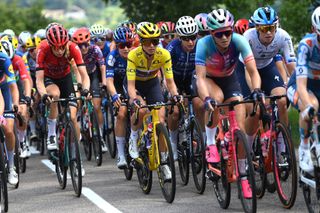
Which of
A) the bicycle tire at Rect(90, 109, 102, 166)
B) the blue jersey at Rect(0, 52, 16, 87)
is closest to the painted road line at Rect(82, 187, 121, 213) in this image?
the blue jersey at Rect(0, 52, 16, 87)

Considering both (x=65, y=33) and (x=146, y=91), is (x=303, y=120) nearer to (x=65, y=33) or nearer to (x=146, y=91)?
(x=146, y=91)

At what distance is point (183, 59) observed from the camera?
13.2m

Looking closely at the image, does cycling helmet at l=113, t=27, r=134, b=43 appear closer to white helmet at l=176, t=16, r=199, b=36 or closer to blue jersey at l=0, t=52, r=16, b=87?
white helmet at l=176, t=16, r=199, b=36

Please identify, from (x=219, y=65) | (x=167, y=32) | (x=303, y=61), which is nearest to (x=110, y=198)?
(x=219, y=65)

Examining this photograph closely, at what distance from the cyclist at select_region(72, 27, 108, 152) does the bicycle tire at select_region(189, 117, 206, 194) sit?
179 inches

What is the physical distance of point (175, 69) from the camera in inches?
526

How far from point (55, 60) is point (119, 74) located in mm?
1434

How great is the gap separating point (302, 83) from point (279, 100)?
2.12 metres

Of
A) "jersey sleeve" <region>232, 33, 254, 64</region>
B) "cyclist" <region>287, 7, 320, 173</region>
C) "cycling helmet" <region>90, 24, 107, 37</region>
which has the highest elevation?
"cycling helmet" <region>90, 24, 107, 37</region>

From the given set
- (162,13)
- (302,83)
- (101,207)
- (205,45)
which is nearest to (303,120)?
(302,83)

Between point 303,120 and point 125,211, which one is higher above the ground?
point 303,120

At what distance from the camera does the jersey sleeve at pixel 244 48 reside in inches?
393

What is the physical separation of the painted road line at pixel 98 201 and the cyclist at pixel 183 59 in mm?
1258

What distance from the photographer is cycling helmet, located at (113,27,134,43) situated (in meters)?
13.2
